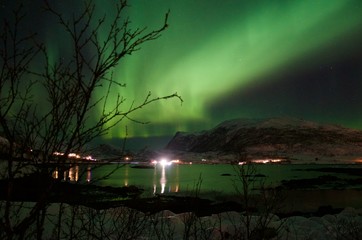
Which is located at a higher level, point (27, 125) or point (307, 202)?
point (27, 125)

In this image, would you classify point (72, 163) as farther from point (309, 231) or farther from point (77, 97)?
point (309, 231)

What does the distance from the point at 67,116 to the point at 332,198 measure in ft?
169

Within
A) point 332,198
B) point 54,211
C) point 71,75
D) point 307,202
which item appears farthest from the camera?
point 332,198

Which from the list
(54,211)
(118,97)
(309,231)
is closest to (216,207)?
(309,231)

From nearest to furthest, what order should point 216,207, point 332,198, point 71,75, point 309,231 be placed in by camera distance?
1. point 71,75
2. point 309,231
3. point 216,207
4. point 332,198

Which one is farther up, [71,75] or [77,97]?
[71,75]

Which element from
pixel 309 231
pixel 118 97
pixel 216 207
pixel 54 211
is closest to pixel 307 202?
pixel 216 207

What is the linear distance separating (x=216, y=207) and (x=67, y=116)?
3629 centimetres

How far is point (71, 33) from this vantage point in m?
2.56

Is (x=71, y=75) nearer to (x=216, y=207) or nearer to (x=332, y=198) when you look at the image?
(x=216, y=207)

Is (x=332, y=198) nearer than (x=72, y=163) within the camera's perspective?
No

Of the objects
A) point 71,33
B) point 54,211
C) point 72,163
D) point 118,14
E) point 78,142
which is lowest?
point 54,211

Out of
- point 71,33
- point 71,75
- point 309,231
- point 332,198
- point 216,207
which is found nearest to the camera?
point 71,33

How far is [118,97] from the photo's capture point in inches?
120
